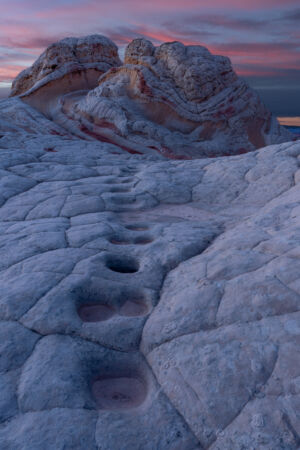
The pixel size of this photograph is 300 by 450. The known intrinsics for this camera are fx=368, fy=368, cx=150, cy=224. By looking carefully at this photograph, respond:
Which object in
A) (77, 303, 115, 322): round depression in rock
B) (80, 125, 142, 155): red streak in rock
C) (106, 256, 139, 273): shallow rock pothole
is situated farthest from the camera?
(80, 125, 142, 155): red streak in rock

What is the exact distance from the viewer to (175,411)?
1640mm

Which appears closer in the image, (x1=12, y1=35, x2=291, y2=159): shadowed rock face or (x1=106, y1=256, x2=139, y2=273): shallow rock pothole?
(x1=106, y1=256, x2=139, y2=273): shallow rock pothole

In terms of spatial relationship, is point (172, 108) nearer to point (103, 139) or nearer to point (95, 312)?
point (103, 139)

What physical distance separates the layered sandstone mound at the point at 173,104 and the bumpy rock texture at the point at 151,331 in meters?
6.52

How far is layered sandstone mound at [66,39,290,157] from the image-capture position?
33.2 feet

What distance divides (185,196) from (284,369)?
3.13m

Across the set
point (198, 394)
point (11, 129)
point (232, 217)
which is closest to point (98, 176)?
point (232, 217)

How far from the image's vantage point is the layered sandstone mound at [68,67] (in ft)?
41.5

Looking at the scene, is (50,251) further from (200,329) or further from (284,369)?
(284,369)

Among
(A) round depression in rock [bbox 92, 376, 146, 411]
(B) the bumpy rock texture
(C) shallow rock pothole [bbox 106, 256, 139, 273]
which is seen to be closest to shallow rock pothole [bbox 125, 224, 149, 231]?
(B) the bumpy rock texture

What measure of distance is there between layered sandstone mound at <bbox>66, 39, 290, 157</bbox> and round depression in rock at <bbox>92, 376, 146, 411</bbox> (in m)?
8.36

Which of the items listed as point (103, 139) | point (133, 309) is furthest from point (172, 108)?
point (133, 309)

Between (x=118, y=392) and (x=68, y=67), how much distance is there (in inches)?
505

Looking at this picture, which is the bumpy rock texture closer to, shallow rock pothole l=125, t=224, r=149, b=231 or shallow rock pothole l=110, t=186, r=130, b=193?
shallow rock pothole l=125, t=224, r=149, b=231
